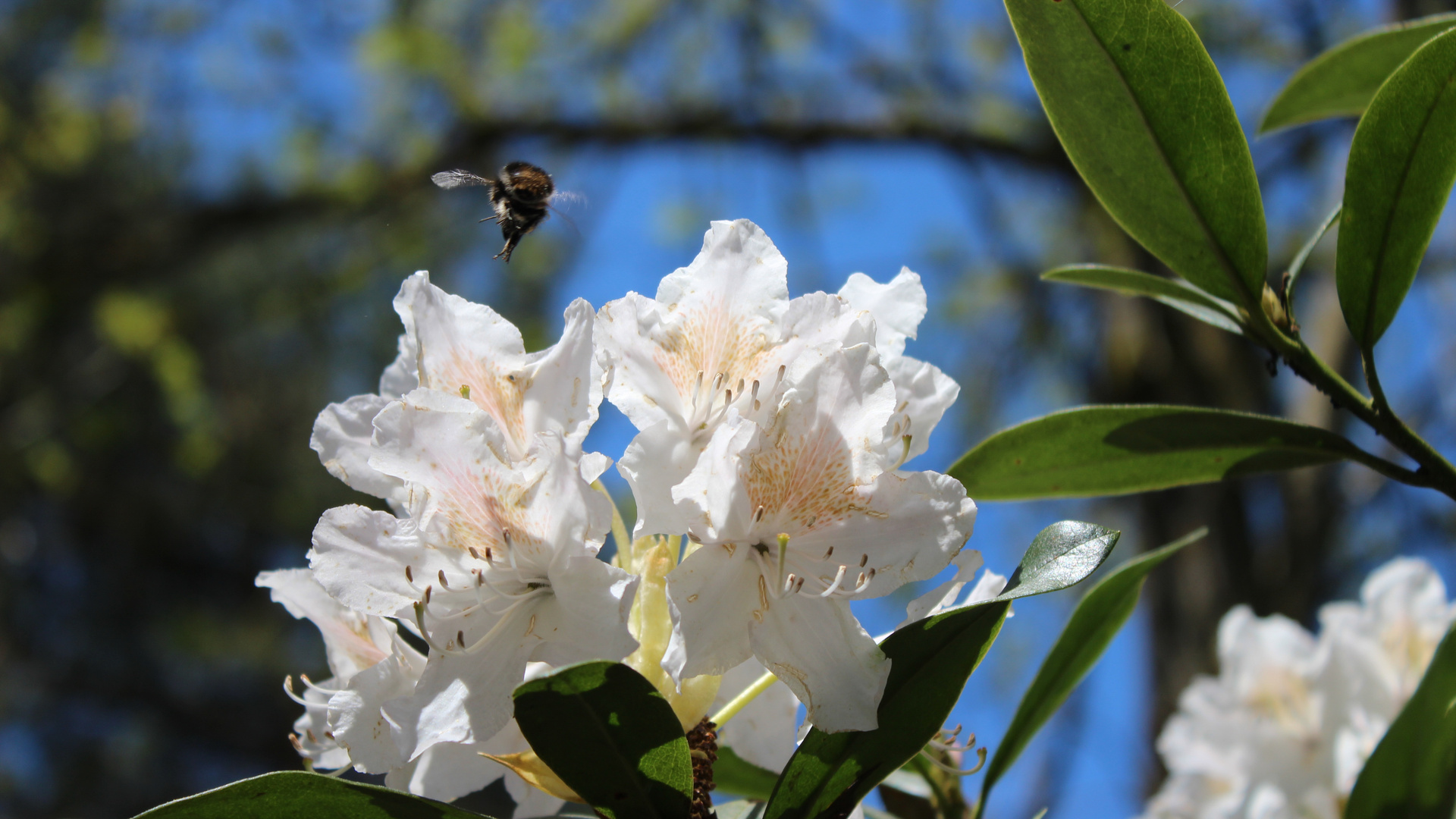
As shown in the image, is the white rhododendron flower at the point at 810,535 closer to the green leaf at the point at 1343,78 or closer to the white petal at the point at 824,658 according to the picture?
the white petal at the point at 824,658

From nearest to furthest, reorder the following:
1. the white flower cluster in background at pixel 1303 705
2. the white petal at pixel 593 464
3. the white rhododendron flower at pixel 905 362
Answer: the white petal at pixel 593 464 → the white rhododendron flower at pixel 905 362 → the white flower cluster in background at pixel 1303 705

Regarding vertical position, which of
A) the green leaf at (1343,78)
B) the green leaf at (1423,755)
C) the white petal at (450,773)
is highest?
the green leaf at (1343,78)

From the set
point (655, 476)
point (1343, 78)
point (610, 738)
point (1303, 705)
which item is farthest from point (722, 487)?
point (1303, 705)

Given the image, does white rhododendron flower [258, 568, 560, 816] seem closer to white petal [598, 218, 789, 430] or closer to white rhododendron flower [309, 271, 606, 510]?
white rhododendron flower [309, 271, 606, 510]

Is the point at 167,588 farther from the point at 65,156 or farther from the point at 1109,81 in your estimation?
the point at 1109,81

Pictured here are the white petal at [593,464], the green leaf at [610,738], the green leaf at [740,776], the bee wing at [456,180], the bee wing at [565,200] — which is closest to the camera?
the green leaf at [610,738]

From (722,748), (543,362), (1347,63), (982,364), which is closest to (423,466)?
(543,362)

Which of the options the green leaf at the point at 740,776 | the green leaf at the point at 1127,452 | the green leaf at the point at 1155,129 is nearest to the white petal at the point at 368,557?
the green leaf at the point at 740,776
